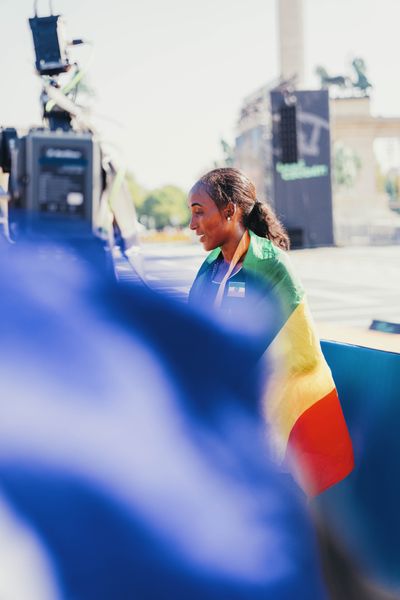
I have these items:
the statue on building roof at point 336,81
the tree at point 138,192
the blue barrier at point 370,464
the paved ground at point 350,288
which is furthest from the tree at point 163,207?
the blue barrier at point 370,464

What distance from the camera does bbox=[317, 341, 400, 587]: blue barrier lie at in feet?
6.95

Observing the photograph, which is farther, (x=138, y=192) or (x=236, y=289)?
(x=138, y=192)

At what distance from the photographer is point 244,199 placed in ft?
6.02

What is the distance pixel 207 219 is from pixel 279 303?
11.9 inches

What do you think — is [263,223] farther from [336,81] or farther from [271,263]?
[336,81]

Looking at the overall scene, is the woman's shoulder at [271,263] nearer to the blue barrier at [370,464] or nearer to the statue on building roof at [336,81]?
the blue barrier at [370,464]

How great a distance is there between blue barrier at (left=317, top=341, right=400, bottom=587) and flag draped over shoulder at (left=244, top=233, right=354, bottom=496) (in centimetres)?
30

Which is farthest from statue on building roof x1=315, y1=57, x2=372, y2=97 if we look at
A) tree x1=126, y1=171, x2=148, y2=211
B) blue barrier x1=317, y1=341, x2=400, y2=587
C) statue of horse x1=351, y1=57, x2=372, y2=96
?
blue barrier x1=317, y1=341, x2=400, y2=587

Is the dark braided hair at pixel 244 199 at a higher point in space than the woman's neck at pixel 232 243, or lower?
higher

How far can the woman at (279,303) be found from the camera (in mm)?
1619

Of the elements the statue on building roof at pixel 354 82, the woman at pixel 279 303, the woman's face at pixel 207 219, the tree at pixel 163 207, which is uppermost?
the statue on building roof at pixel 354 82

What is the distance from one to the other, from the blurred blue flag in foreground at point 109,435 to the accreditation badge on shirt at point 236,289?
32 centimetres

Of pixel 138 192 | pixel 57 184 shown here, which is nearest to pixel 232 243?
pixel 57 184

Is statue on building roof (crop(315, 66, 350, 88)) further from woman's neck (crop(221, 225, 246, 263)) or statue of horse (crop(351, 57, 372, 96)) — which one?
woman's neck (crop(221, 225, 246, 263))
